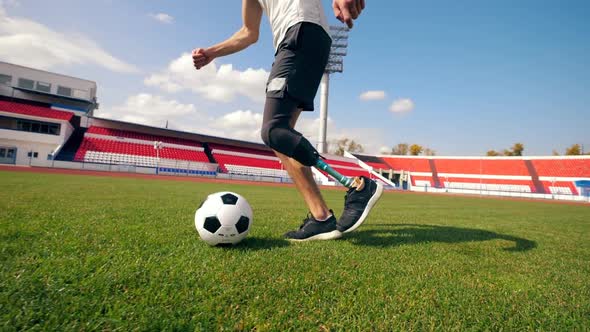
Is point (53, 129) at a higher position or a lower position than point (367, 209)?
higher

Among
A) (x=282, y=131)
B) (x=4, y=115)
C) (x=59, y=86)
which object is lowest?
(x=282, y=131)

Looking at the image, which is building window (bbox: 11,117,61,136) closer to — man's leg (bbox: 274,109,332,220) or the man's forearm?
the man's forearm

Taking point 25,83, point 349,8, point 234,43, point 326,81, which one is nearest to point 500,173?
point 326,81

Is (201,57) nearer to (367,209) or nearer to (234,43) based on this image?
(234,43)

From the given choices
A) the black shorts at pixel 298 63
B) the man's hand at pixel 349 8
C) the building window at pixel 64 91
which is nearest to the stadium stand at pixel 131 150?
the building window at pixel 64 91

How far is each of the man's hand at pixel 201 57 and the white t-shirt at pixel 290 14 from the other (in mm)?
736

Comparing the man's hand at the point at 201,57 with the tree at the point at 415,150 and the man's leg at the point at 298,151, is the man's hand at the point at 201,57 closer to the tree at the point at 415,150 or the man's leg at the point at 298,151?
the man's leg at the point at 298,151

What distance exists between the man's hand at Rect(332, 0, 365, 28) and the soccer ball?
1.58 metres

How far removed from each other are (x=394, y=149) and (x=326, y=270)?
8246cm

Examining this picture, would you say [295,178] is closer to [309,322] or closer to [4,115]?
[309,322]

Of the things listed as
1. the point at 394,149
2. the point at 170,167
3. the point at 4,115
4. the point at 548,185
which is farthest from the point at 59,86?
the point at 394,149

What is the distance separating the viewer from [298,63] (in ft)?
7.18

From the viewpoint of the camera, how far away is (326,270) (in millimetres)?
1667

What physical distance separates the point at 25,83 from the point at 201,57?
48.1 meters
